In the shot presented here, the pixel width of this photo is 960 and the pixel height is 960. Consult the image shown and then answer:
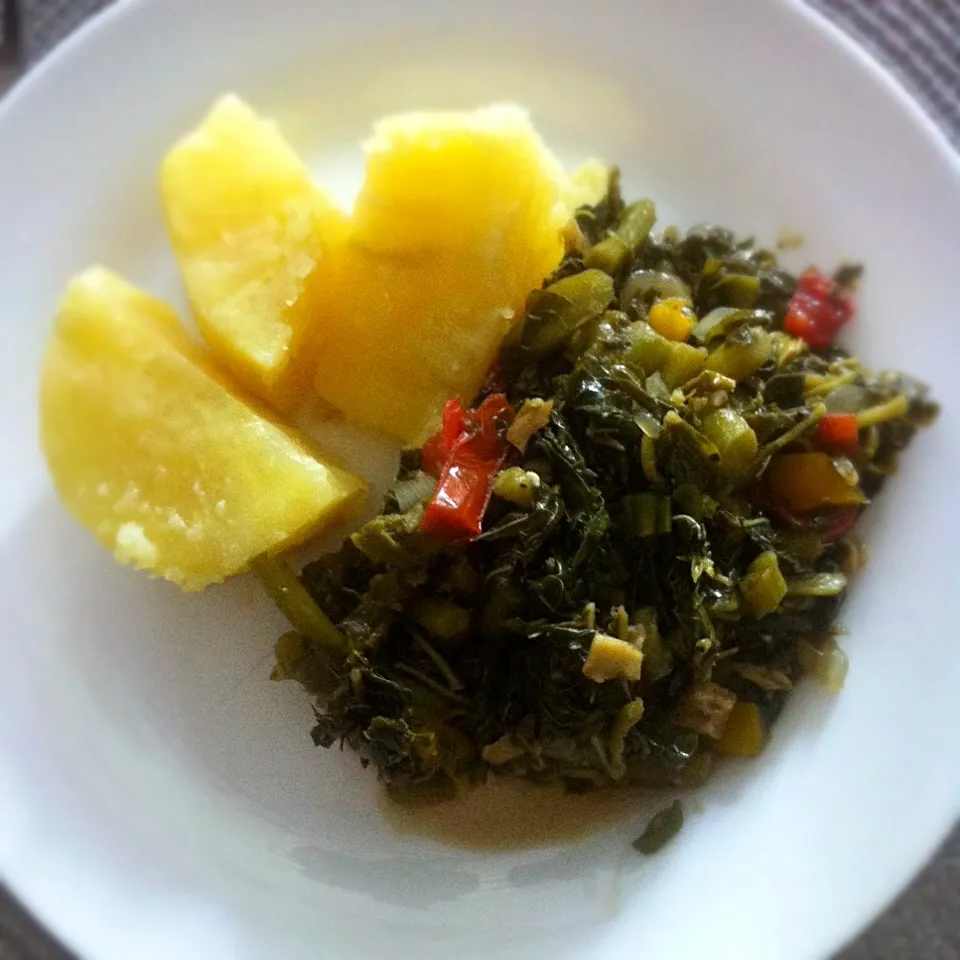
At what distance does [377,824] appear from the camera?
261cm

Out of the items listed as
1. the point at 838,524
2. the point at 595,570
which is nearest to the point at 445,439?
the point at 595,570

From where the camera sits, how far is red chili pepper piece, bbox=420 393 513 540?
2.41m

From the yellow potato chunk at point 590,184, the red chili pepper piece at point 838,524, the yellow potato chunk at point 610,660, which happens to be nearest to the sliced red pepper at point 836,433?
the red chili pepper piece at point 838,524

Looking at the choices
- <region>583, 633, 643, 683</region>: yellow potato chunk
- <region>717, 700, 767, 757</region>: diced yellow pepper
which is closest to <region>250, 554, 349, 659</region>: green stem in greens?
<region>583, 633, 643, 683</region>: yellow potato chunk

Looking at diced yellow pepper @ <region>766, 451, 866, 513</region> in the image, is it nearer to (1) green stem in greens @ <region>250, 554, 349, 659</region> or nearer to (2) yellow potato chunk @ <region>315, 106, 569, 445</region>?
(2) yellow potato chunk @ <region>315, 106, 569, 445</region>

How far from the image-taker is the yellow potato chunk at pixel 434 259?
8.55ft

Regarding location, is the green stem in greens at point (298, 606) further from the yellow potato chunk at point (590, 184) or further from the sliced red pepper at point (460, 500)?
the yellow potato chunk at point (590, 184)

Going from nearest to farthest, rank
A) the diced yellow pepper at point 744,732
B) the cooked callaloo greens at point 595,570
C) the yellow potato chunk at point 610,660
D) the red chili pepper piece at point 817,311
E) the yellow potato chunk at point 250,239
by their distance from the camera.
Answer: the yellow potato chunk at point 610,660, the cooked callaloo greens at point 595,570, the diced yellow pepper at point 744,732, the yellow potato chunk at point 250,239, the red chili pepper piece at point 817,311

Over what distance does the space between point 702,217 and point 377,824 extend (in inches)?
87.2

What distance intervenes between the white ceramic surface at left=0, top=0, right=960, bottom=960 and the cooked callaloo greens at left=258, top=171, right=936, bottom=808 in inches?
7.0

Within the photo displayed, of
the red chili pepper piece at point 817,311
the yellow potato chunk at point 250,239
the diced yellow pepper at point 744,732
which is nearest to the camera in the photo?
the diced yellow pepper at point 744,732

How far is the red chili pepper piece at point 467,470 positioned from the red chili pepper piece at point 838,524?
0.98 meters

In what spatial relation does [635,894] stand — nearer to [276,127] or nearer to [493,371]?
[493,371]

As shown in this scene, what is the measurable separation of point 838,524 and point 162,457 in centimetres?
196
